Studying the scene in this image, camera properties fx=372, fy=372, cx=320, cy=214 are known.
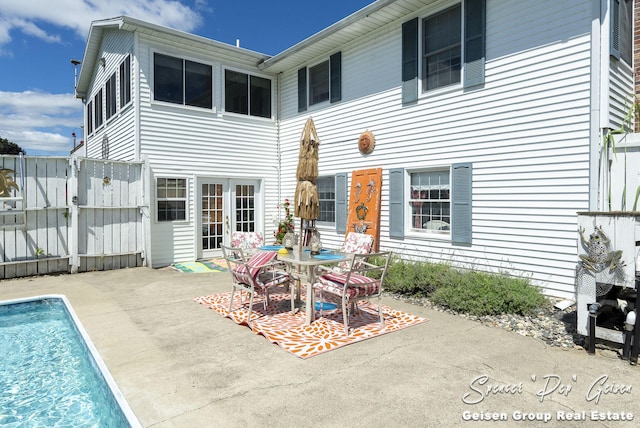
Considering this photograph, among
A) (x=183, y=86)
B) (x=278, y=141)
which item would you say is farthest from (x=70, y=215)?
(x=278, y=141)

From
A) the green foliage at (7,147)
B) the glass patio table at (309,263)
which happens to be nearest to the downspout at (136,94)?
the glass patio table at (309,263)

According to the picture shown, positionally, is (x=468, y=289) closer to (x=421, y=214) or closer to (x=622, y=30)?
(x=421, y=214)

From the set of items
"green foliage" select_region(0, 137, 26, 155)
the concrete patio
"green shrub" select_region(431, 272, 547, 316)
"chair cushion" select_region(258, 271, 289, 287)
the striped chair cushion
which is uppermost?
"green foliage" select_region(0, 137, 26, 155)

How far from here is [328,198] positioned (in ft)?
32.5

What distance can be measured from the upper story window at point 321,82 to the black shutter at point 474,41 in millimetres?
3399

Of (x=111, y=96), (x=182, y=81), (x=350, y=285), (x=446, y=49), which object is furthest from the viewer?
(x=111, y=96)

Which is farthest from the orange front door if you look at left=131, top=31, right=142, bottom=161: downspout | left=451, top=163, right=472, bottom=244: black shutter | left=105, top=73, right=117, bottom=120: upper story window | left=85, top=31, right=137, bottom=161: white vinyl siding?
left=105, top=73, right=117, bottom=120: upper story window

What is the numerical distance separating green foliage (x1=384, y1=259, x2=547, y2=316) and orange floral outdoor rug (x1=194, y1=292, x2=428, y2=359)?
2.55ft

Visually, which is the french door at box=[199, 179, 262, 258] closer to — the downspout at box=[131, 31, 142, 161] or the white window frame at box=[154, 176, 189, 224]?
the white window frame at box=[154, 176, 189, 224]

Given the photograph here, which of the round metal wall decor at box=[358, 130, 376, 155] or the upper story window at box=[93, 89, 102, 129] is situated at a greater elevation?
the upper story window at box=[93, 89, 102, 129]

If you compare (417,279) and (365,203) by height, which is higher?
(365,203)

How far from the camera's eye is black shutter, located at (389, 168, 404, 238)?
7836 millimetres

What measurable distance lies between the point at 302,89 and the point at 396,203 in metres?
4.72

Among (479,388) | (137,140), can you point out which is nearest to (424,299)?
(479,388)
